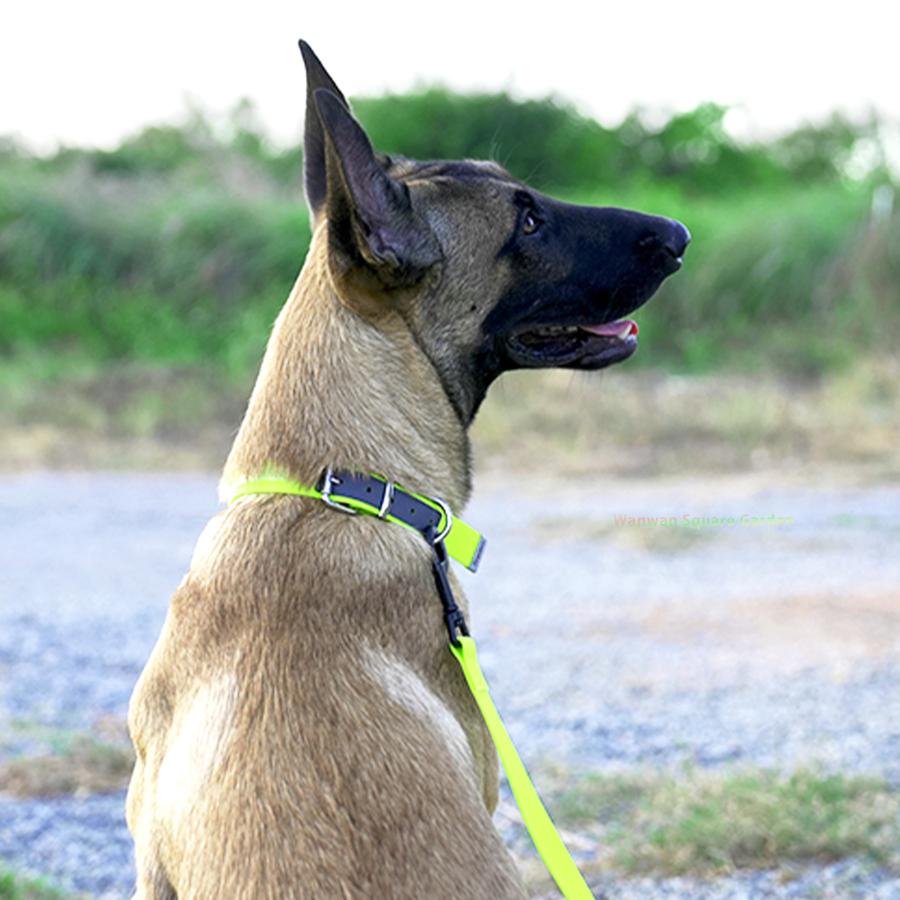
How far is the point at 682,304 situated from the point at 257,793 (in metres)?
16.0

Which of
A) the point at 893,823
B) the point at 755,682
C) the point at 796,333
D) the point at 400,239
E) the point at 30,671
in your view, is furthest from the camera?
the point at 796,333

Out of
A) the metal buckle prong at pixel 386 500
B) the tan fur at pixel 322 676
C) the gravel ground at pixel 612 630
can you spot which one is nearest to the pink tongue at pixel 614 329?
the tan fur at pixel 322 676

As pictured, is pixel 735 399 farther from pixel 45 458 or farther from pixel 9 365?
pixel 9 365

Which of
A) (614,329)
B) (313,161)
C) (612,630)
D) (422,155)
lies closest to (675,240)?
(614,329)

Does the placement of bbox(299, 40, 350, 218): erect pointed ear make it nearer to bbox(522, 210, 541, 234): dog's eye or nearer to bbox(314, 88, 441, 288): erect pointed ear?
bbox(314, 88, 441, 288): erect pointed ear

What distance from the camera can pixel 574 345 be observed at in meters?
3.57

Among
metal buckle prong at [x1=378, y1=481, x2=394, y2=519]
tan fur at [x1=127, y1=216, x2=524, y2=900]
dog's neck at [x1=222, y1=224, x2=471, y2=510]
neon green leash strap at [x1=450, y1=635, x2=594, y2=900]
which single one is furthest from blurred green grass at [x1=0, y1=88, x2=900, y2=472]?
neon green leash strap at [x1=450, y1=635, x2=594, y2=900]

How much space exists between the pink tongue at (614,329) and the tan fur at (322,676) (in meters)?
0.43

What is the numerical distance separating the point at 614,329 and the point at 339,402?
0.87 metres

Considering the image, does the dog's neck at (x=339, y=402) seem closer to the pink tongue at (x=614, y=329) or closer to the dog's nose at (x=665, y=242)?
the pink tongue at (x=614, y=329)

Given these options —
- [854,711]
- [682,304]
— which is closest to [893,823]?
[854,711]

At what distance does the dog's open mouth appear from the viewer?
3479mm

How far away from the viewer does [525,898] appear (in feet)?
8.57

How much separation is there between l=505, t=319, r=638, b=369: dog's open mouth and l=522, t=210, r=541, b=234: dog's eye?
230mm
